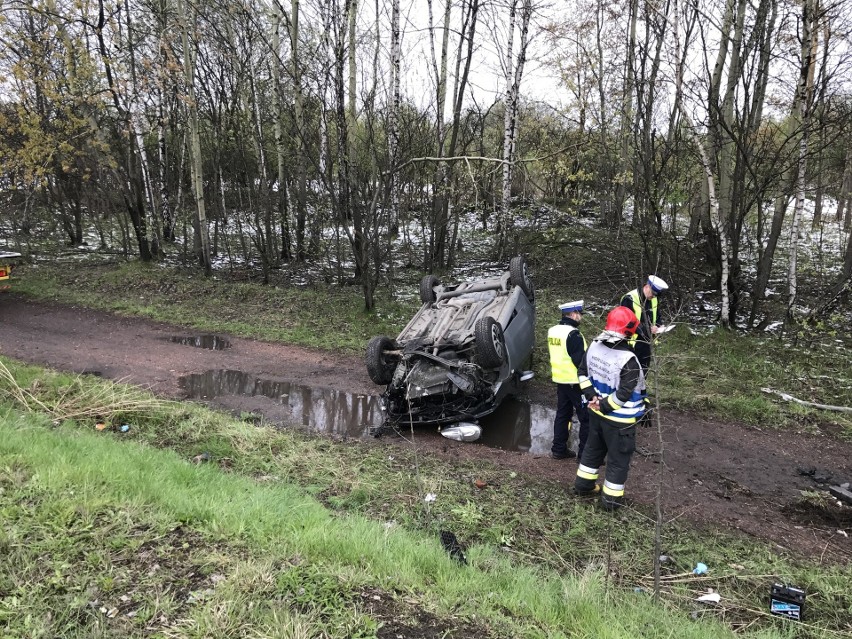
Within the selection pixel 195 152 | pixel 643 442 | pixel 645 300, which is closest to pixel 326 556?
pixel 643 442

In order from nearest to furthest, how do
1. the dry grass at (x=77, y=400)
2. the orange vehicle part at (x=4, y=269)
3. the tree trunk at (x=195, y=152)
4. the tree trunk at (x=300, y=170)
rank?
the dry grass at (x=77, y=400)
the orange vehicle part at (x=4, y=269)
the tree trunk at (x=195, y=152)
the tree trunk at (x=300, y=170)

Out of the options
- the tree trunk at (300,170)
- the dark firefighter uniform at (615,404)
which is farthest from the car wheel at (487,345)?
the tree trunk at (300,170)

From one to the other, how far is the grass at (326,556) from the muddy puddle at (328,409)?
1.07 m

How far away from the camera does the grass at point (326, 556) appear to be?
257cm

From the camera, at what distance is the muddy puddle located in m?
6.45

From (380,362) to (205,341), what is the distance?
4921 mm

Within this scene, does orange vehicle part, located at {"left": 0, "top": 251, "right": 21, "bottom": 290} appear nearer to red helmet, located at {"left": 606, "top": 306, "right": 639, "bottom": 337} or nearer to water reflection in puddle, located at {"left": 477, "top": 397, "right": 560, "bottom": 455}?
water reflection in puddle, located at {"left": 477, "top": 397, "right": 560, "bottom": 455}

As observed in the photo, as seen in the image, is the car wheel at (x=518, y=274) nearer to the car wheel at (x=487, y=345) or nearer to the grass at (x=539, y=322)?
the grass at (x=539, y=322)

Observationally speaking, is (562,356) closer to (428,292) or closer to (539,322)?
(428,292)

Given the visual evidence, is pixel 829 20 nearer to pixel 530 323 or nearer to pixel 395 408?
pixel 530 323

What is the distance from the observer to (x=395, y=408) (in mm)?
6477

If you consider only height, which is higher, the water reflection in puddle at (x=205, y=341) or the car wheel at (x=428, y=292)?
the car wheel at (x=428, y=292)

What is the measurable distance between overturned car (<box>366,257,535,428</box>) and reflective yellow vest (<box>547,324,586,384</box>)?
76 cm

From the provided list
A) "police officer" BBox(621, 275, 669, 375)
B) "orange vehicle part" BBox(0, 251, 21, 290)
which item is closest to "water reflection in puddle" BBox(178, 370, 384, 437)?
"police officer" BBox(621, 275, 669, 375)
